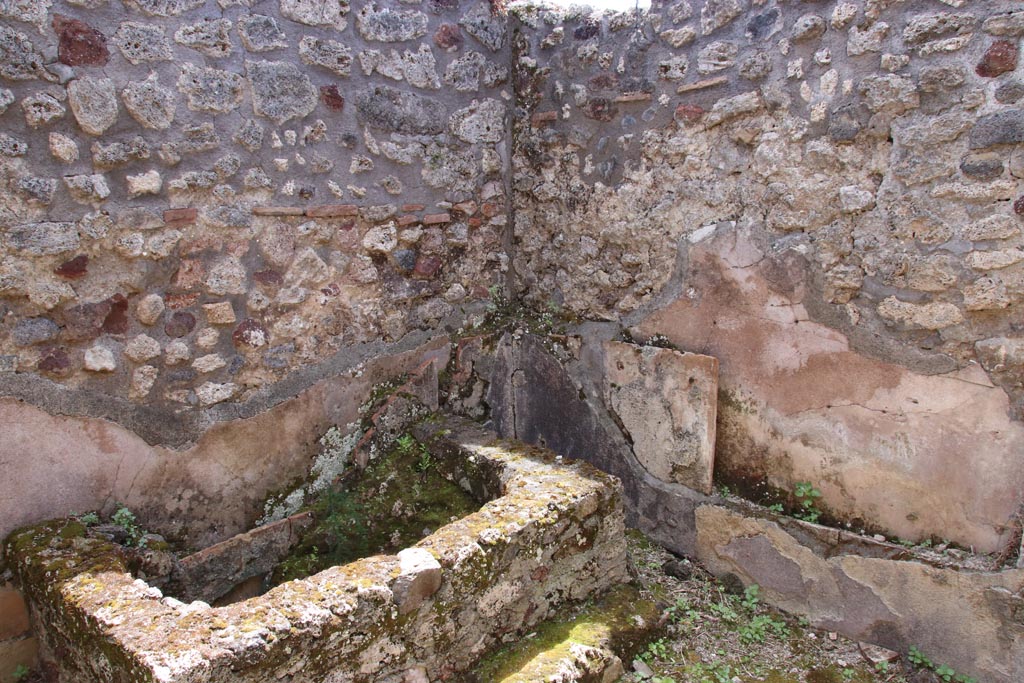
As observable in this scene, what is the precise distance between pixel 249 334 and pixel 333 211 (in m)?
0.60

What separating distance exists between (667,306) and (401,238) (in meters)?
1.21

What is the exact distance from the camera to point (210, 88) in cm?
260

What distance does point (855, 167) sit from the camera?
8.55ft

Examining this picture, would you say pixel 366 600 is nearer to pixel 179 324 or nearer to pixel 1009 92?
pixel 179 324

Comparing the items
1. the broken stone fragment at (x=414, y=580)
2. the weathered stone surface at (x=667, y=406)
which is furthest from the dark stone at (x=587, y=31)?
the broken stone fragment at (x=414, y=580)

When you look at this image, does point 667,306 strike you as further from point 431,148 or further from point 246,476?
point 246,476

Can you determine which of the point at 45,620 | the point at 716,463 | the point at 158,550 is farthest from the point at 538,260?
the point at 45,620

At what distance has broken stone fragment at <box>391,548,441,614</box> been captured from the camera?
2.09 m

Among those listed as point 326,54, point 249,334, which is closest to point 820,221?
point 326,54

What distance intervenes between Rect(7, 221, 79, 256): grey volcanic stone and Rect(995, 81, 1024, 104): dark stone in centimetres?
305

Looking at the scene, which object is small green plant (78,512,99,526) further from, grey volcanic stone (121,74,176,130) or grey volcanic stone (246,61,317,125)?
grey volcanic stone (246,61,317,125)

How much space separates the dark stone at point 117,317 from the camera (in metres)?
2.52

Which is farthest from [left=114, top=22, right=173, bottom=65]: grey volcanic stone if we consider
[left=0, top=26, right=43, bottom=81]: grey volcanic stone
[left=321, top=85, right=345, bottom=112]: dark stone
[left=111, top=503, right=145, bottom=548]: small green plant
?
[left=111, top=503, right=145, bottom=548]: small green plant

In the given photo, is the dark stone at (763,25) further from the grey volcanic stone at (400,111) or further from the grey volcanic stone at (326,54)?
the grey volcanic stone at (326,54)
